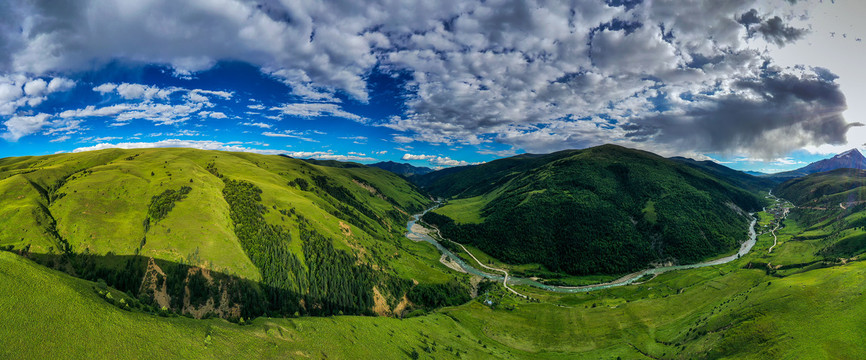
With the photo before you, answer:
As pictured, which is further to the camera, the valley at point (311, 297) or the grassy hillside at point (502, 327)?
the valley at point (311, 297)

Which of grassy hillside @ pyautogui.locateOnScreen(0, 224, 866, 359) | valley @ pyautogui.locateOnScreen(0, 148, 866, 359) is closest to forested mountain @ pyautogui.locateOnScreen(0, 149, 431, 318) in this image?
valley @ pyautogui.locateOnScreen(0, 148, 866, 359)

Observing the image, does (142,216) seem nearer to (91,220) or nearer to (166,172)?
(91,220)

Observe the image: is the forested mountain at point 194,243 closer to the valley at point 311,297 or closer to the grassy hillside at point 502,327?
the valley at point 311,297

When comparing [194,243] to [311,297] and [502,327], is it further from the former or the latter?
[502,327]

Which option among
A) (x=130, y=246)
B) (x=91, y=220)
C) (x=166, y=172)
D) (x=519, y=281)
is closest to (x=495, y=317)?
(x=519, y=281)

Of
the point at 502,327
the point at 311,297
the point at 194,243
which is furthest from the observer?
the point at 311,297

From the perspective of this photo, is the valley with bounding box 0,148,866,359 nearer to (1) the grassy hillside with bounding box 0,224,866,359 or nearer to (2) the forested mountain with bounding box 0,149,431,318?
(1) the grassy hillside with bounding box 0,224,866,359

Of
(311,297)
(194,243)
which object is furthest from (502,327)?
(194,243)

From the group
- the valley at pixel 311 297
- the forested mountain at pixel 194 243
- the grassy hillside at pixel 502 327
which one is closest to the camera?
the grassy hillside at pixel 502 327

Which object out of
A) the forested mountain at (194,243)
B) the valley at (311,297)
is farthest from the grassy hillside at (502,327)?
the forested mountain at (194,243)
